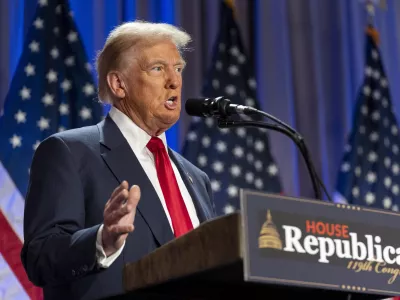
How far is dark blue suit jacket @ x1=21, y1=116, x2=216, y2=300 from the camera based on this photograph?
1770 millimetres

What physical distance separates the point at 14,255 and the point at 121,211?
213 centimetres

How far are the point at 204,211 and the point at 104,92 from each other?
1.83 feet

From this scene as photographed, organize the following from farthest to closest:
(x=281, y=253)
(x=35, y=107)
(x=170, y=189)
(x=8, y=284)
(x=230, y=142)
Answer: (x=230, y=142)
(x=35, y=107)
(x=8, y=284)
(x=170, y=189)
(x=281, y=253)

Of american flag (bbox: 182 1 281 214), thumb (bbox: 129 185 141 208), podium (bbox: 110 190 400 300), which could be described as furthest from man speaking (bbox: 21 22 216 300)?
american flag (bbox: 182 1 281 214)

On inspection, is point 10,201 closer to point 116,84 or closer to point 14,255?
point 14,255

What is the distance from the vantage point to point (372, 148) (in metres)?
5.23

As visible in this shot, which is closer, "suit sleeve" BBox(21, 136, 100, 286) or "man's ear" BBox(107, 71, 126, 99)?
"suit sleeve" BBox(21, 136, 100, 286)

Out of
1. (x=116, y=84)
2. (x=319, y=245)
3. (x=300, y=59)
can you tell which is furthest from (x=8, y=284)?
(x=300, y=59)

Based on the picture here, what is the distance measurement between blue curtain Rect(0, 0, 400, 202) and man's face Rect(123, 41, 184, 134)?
189 cm

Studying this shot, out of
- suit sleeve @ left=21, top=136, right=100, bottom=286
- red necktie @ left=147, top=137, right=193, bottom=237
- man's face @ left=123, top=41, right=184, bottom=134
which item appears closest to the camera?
suit sleeve @ left=21, top=136, right=100, bottom=286

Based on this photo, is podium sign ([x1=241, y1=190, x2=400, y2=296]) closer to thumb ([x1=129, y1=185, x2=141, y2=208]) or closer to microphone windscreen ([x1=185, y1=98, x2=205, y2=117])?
thumb ([x1=129, y1=185, x2=141, y2=208])

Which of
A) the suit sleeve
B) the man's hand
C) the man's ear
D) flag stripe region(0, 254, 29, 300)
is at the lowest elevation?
flag stripe region(0, 254, 29, 300)

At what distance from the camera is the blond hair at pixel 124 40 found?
2.45 meters

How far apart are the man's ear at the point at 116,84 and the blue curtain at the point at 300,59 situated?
5.99 ft
